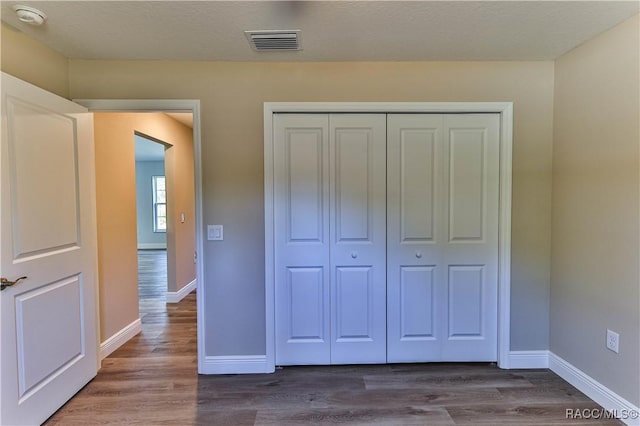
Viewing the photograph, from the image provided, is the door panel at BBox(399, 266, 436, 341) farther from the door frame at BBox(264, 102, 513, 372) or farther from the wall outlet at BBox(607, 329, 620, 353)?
the wall outlet at BBox(607, 329, 620, 353)

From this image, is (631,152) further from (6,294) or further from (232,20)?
(6,294)

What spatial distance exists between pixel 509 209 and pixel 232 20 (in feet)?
7.52

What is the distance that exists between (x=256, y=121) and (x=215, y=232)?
2.92 ft

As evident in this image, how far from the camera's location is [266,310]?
2.36 metres

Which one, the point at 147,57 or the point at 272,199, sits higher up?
the point at 147,57

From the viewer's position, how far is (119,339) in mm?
2824

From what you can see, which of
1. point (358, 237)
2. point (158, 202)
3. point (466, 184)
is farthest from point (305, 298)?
point (158, 202)

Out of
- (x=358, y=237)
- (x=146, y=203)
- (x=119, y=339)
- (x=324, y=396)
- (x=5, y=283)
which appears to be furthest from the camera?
(x=146, y=203)

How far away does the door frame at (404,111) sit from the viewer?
2307 mm

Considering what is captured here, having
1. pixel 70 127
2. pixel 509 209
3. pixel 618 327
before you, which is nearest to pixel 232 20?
pixel 70 127

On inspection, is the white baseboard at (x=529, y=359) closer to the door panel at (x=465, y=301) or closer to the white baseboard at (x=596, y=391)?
the white baseboard at (x=596, y=391)

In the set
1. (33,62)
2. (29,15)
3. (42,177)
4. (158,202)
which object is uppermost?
(29,15)

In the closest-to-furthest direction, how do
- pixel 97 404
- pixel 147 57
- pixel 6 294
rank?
pixel 6 294 → pixel 97 404 → pixel 147 57

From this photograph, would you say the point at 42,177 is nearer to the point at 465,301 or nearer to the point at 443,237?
the point at 443,237
